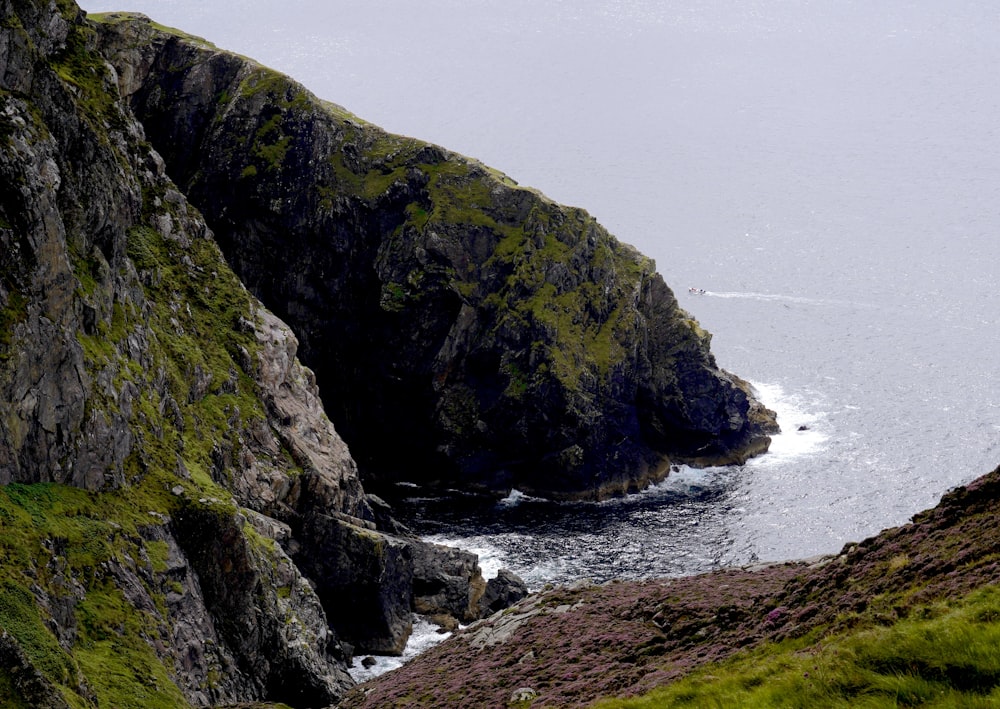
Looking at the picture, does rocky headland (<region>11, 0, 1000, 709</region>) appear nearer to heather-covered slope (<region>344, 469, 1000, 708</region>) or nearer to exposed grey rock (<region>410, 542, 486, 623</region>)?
heather-covered slope (<region>344, 469, 1000, 708</region>)

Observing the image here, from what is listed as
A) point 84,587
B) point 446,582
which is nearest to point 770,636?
point 84,587

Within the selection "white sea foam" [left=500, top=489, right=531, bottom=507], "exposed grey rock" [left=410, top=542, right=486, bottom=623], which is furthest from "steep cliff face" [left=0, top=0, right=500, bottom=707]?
"white sea foam" [left=500, top=489, right=531, bottom=507]

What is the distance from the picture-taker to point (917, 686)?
2333 centimetres

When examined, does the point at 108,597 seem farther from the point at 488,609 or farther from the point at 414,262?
the point at 414,262

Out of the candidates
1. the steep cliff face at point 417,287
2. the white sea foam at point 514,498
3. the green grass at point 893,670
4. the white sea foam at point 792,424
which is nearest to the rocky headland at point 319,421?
the green grass at point 893,670

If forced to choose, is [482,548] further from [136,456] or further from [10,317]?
[10,317]

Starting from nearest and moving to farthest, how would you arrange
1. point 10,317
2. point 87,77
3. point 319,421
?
1. point 10,317
2. point 87,77
3. point 319,421

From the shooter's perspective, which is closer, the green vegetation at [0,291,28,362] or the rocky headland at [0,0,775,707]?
the green vegetation at [0,291,28,362]

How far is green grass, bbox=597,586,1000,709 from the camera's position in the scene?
2283cm

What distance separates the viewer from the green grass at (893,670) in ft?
74.9

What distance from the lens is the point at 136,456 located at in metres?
60.6

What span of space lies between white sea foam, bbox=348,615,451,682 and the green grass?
52515 millimetres

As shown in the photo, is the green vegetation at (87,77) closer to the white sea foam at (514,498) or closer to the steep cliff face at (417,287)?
the steep cliff face at (417,287)

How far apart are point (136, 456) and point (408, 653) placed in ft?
108
